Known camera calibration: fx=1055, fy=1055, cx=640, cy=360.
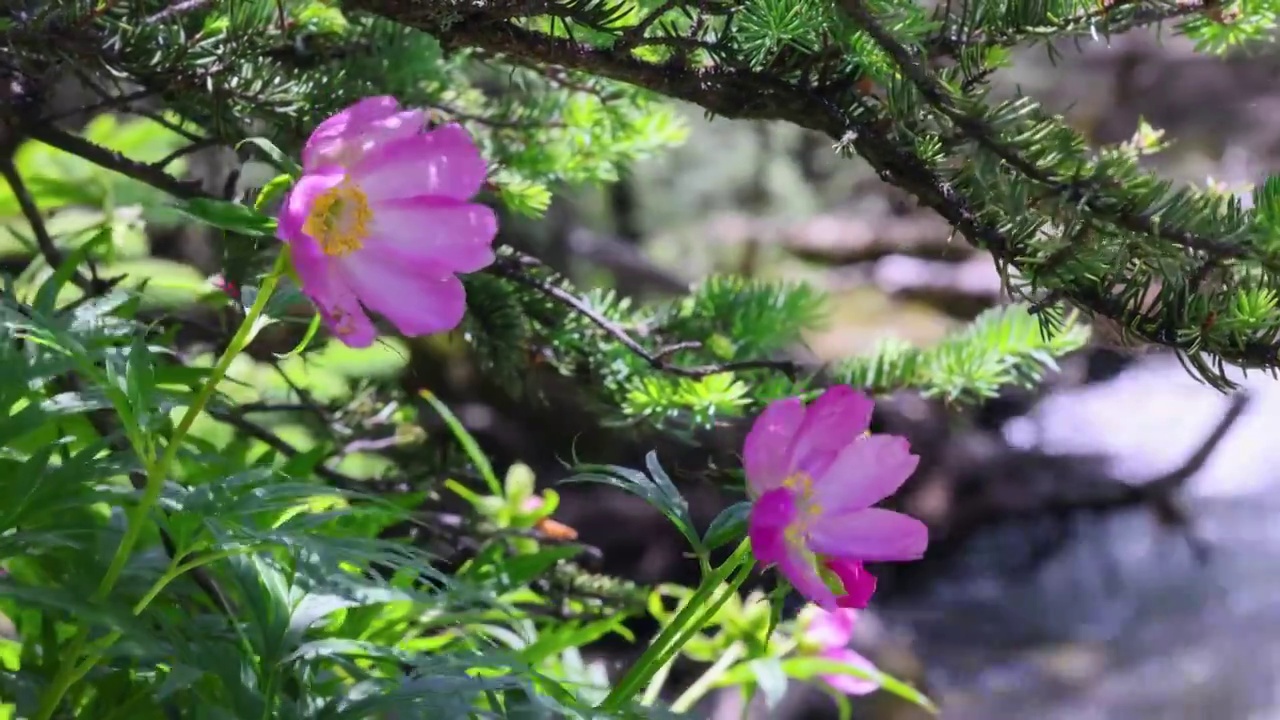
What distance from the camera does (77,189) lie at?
1.10 meters

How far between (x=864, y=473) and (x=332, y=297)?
24 cm

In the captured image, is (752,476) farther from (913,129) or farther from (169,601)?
(169,601)

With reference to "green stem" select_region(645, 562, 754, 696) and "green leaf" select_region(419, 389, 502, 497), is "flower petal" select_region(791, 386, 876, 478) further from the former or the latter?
"green leaf" select_region(419, 389, 502, 497)

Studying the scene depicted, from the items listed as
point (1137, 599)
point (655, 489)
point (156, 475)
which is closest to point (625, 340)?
point (655, 489)

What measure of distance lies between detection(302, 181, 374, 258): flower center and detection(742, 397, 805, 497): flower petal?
0.61ft

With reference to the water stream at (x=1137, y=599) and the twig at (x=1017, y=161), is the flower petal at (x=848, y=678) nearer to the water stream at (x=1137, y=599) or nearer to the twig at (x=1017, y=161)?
the twig at (x=1017, y=161)

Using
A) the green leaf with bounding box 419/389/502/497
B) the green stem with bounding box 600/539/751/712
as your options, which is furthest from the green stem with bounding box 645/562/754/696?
the green leaf with bounding box 419/389/502/497

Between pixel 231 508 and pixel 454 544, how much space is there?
17.1 inches

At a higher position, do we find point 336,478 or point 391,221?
point 391,221

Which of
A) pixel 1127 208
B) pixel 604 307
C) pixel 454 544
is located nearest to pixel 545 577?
pixel 454 544

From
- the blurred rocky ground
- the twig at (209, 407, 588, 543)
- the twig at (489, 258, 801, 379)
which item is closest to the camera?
the twig at (489, 258, 801, 379)

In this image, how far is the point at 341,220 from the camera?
408 millimetres

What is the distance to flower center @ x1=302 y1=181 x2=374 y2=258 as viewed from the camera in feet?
1.30

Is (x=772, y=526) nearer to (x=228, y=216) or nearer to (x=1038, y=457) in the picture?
(x=228, y=216)
